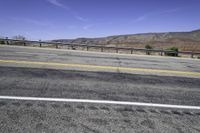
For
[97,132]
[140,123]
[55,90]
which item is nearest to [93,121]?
[97,132]

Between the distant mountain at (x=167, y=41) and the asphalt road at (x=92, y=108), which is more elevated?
the distant mountain at (x=167, y=41)

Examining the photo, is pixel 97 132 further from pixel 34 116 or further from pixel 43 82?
pixel 43 82

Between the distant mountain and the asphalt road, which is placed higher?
the distant mountain

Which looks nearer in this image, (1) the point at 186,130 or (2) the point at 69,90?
(1) the point at 186,130

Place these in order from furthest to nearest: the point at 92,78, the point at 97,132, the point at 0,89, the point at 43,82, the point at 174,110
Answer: the point at 92,78
the point at 43,82
the point at 0,89
the point at 174,110
the point at 97,132

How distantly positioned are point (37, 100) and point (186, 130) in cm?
328

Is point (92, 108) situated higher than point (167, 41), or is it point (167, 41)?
point (167, 41)

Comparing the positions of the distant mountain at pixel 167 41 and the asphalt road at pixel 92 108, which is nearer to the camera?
the asphalt road at pixel 92 108

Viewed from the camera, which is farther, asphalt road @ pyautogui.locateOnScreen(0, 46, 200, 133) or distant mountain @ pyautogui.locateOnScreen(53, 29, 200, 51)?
distant mountain @ pyautogui.locateOnScreen(53, 29, 200, 51)

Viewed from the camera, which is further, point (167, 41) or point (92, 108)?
point (167, 41)

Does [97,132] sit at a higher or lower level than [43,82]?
lower

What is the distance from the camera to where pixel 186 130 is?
3.48 meters

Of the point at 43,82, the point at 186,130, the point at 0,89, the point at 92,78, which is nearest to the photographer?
the point at 186,130

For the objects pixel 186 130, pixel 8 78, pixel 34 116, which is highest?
pixel 8 78
